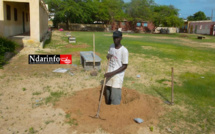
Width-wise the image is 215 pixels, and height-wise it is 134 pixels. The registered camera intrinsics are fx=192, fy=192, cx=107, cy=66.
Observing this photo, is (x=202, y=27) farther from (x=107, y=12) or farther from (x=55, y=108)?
(x=55, y=108)

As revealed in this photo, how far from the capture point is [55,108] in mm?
4227

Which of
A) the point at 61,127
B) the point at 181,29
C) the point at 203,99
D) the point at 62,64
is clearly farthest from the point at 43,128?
the point at 181,29

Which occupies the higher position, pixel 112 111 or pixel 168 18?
pixel 168 18

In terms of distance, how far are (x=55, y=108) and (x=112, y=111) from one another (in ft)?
4.16

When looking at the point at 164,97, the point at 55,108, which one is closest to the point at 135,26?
the point at 164,97

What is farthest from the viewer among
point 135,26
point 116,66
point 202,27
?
point 202,27

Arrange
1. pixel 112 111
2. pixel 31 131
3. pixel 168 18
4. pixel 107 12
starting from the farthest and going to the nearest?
pixel 107 12
pixel 168 18
pixel 112 111
pixel 31 131

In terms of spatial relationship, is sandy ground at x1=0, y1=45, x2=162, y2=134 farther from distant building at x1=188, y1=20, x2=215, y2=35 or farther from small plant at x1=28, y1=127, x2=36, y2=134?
distant building at x1=188, y1=20, x2=215, y2=35

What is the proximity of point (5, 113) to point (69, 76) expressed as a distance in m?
2.91

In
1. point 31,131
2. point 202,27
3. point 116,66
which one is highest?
point 202,27

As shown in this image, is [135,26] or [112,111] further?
[135,26]

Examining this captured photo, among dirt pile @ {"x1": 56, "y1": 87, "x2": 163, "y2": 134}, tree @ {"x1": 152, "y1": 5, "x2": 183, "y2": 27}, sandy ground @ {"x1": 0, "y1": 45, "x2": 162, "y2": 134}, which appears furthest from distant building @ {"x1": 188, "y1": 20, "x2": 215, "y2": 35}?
dirt pile @ {"x1": 56, "y1": 87, "x2": 163, "y2": 134}

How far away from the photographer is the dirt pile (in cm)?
352

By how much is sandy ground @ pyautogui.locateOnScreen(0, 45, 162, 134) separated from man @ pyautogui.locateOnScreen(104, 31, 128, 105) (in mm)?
420
